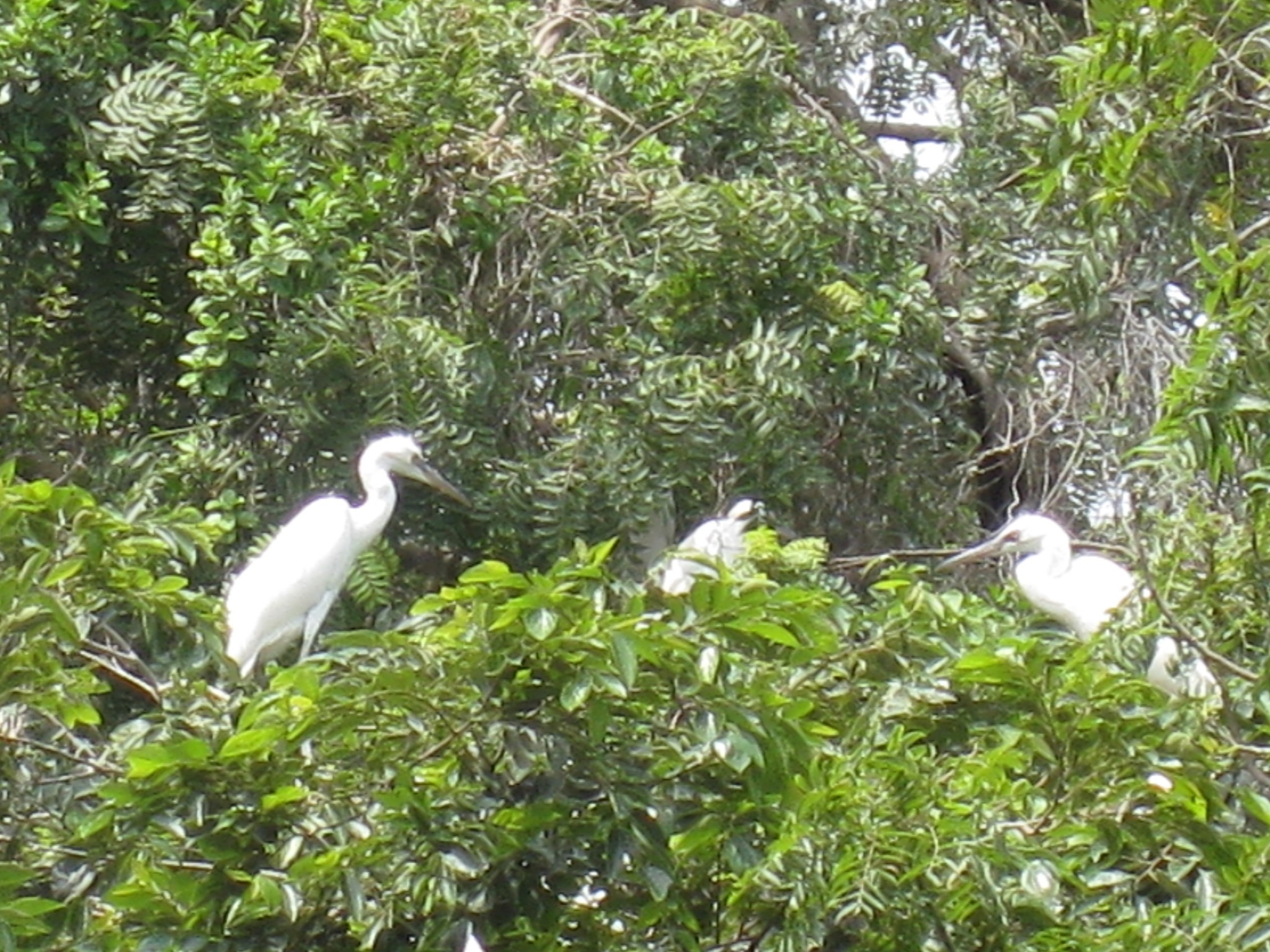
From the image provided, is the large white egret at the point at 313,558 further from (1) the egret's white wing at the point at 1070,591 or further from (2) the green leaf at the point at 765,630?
(2) the green leaf at the point at 765,630

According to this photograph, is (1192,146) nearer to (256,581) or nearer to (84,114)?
(256,581)

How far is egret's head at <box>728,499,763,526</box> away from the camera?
6.11 metres

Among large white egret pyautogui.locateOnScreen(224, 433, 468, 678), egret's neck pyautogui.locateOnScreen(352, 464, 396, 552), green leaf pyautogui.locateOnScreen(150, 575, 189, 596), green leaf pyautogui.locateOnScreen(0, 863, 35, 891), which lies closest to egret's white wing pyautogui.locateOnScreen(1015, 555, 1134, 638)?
large white egret pyautogui.locateOnScreen(224, 433, 468, 678)

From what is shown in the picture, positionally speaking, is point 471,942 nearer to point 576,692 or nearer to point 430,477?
point 576,692

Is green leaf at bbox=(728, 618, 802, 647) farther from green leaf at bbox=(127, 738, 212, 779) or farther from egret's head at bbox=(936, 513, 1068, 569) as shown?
egret's head at bbox=(936, 513, 1068, 569)

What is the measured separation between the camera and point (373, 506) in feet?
19.4

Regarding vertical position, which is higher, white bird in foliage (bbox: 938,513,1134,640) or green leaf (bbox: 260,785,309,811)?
green leaf (bbox: 260,785,309,811)

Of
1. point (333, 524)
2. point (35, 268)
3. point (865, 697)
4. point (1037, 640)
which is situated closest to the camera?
point (1037, 640)

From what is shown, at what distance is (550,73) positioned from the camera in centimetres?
641

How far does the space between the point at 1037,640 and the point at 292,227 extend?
8.92 feet

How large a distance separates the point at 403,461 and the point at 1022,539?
161cm

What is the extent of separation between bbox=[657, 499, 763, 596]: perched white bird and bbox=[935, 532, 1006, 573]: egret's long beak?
0.50m

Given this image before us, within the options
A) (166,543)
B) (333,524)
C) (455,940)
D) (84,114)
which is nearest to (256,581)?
(333,524)

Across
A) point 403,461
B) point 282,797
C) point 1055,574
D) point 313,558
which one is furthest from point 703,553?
point 1055,574
